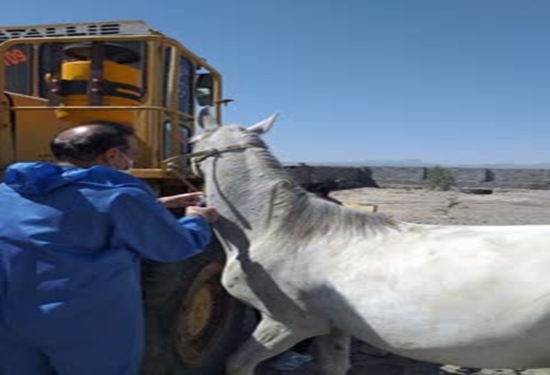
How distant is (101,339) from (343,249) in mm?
1376

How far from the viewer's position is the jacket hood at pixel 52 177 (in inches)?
81.3

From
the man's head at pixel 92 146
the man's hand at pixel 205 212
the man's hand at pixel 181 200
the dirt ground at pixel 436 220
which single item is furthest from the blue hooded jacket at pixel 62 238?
the dirt ground at pixel 436 220

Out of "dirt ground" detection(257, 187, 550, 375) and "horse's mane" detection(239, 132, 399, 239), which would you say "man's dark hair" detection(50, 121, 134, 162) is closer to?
"horse's mane" detection(239, 132, 399, 239)

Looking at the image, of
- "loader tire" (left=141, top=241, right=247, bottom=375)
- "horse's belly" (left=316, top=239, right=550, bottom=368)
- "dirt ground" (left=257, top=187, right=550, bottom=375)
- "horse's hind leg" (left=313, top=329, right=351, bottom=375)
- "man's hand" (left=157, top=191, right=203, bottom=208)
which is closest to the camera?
"horse's belly" (left=316, top=239, right=550, bottom=368)

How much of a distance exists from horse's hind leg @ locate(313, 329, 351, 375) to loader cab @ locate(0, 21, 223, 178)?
1431 mm

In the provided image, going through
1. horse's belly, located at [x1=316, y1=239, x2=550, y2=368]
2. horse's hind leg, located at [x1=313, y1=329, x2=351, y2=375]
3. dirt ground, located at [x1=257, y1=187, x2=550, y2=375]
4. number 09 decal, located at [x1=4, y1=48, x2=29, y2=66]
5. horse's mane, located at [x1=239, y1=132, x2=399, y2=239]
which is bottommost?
dirt ground, located at [x1=257, y1=187, x2=550, y2=375]

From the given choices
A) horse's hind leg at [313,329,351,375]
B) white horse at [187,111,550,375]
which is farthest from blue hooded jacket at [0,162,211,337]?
horse's hind leg at [313,329,351,375]

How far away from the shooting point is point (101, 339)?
216cm

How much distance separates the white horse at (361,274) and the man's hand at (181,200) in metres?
0.13

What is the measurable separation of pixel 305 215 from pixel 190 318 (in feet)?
3.81

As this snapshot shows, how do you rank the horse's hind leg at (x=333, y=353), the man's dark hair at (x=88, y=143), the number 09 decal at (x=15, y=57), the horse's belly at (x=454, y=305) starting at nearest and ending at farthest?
the man's dark hair at (x=88, y=143) → the horse's belly at (x=454, y=305) → the horse's hind leg at (x=333, y=353) → the number 09 decal at (x=15, y=57)

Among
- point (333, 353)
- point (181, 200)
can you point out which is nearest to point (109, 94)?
point (181, 200)

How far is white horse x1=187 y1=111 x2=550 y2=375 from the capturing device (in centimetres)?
272

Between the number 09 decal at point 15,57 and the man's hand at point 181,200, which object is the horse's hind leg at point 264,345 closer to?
the man's hand at point 181,200
